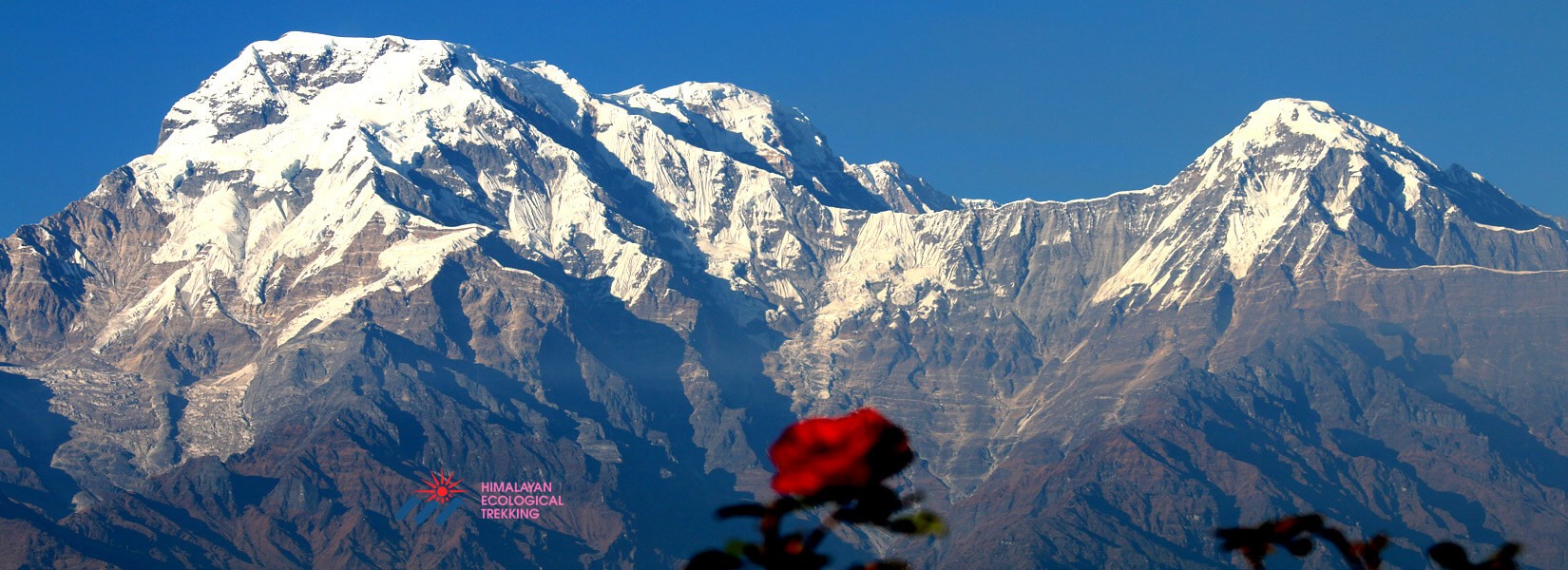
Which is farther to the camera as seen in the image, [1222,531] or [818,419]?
[1222,531]

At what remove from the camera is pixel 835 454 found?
41.0ft

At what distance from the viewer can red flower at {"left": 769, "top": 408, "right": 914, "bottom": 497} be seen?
12438mm

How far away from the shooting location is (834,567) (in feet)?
44.8

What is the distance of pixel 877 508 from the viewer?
42.2 ft

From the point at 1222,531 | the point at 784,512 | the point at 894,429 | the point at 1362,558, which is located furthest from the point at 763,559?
the point at 1362,558

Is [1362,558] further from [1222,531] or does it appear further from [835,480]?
[835,480]

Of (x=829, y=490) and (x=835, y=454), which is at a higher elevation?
(x=835, y=454)

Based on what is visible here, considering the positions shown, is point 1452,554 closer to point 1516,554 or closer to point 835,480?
point 1516,554

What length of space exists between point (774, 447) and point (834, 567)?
1.52 metres

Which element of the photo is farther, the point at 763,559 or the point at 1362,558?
the point at 1362,558

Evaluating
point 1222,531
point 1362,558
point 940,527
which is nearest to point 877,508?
point 940,527

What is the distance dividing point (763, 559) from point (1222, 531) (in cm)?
310

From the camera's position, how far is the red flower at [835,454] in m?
12.4

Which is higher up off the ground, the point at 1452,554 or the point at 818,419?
the point at 818,419
